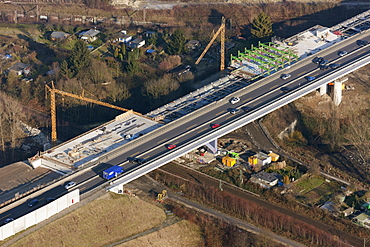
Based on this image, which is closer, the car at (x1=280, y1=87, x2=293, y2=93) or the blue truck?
the blue truck

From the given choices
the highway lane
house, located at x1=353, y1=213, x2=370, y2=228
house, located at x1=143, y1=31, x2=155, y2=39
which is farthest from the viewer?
house, located at x1=143, y1=31, x2=155, y2=39

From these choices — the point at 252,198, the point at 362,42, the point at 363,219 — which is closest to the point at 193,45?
the point at 362,42

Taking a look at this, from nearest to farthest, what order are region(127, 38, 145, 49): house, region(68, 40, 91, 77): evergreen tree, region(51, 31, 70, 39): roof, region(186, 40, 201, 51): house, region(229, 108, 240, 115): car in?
region(229, 108, 240, 115): car
region(68, 40, 91, 77): evergreen tree
region(127, 38, 145, 49): house
region(186, 40, 201, 51): house
region(51, 31, 70, 39): roof

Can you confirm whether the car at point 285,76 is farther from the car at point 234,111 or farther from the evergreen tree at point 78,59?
the evergreen tree at point 78,59

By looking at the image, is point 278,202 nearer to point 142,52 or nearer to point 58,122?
point 58,122

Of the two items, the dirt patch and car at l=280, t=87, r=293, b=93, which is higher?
car at l=280, t=87, r=293, b=93

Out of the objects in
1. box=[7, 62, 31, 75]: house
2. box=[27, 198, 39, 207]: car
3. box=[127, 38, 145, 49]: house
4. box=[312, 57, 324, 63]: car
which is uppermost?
box=[312, 57, 324, 63]: car

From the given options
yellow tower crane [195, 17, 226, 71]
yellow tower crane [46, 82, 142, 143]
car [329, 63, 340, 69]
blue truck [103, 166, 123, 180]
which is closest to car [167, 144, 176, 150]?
blue truck [103, 166, 123, 180]

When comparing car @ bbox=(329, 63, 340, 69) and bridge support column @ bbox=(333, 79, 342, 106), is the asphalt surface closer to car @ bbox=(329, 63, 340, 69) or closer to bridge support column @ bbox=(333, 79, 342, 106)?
bridge support column @ bbox=(333, 79, 342, 106)
